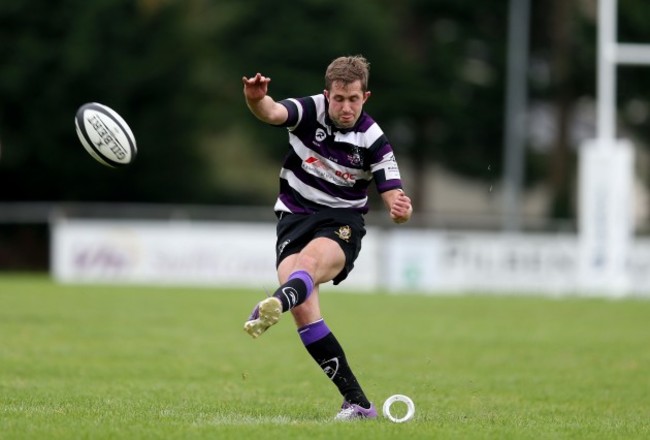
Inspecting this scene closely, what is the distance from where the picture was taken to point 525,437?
291 inches

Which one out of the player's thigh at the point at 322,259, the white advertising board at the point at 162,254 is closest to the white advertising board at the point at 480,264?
the white advertising board at the point at 162,254

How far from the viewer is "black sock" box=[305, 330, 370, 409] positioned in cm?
796

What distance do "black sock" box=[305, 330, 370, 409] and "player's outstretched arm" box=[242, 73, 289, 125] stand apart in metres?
1.38

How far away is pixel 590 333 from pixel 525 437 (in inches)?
380

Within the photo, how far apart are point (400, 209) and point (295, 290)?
82 cm

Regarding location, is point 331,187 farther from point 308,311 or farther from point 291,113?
point 308,311

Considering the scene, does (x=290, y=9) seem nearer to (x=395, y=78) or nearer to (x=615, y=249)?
(x=395, y=78)

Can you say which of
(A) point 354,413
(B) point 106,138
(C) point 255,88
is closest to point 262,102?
(C) point 255,88

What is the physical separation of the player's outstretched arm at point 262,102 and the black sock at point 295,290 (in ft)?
3.13

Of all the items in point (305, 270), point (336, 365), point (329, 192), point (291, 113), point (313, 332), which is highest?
point (291, 113)

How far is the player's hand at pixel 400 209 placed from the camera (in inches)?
307

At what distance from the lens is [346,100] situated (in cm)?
787

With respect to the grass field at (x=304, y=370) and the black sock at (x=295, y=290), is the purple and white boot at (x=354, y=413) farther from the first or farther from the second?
the black sock at (x=295, y=290)

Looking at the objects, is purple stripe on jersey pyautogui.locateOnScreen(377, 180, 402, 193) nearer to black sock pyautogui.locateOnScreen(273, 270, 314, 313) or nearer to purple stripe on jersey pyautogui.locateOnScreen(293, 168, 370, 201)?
purple stripe on jersey pyautogui.locateOnScreen(293, 168, 370, 201)
